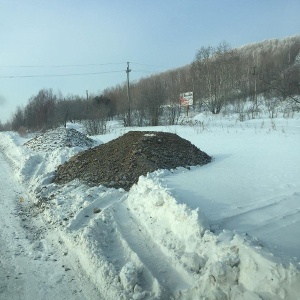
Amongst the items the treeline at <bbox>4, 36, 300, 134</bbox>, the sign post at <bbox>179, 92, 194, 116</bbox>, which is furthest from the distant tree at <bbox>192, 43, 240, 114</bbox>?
the sign post at <bbox>179, 92, 194, 116</bbox>

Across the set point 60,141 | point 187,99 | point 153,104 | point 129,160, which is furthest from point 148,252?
point 187,99

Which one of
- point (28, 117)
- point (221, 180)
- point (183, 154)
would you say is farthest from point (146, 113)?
point (28, 117)

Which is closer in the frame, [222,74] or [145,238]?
[145,238]

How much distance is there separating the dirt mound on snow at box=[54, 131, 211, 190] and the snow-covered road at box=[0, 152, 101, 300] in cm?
193

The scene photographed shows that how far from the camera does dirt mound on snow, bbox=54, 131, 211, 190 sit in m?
7.33

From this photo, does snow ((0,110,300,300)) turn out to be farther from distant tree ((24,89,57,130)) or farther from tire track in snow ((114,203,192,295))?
distant tree ((24,89,57,130))

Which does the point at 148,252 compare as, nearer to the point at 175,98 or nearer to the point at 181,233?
the point at 181,233

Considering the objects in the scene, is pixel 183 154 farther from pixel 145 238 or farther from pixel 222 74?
pixel 222 74

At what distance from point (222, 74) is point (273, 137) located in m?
35.8

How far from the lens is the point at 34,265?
426 centimetres

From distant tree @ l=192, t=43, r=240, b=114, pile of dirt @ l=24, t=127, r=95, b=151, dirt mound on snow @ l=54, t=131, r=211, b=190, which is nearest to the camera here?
Answer: dirt mound on snow @ l=54, t=131, r=211, b=190

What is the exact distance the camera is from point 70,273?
4.08m

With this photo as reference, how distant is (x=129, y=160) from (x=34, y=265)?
12.9ft

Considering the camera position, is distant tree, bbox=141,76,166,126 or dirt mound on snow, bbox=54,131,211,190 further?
distant tree, bbox=141,76,166,126
